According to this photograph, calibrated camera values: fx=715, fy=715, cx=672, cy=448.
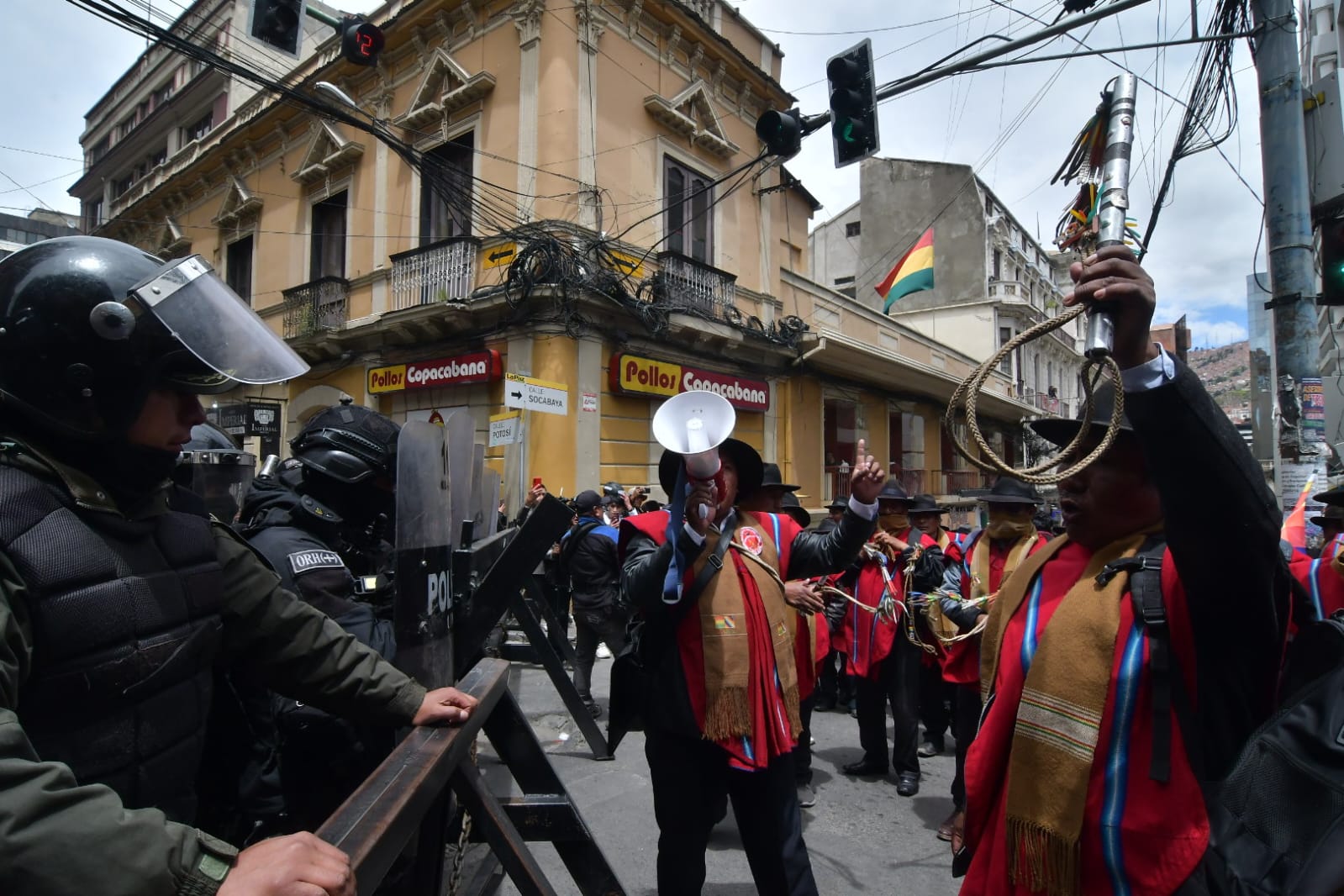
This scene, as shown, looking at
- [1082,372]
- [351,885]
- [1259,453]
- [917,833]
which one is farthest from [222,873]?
[1259,453]

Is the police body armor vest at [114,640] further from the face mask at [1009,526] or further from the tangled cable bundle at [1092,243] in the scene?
the face mask at [1009,526]

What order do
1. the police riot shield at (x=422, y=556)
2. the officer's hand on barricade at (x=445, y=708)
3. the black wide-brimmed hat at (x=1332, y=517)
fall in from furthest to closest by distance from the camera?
the black wide-brimmed hat at (x=1332, y=517) → the police riot shield at (x=422, y=556) → the officer's hand on barricade at (x=445, y=708)

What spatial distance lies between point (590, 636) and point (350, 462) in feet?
13.1

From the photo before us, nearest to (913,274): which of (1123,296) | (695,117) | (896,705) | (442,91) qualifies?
(695,117)

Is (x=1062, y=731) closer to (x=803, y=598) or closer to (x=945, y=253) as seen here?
(x=803, y=598)

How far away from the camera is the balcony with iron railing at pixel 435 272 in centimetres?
1130

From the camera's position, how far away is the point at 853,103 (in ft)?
22.4

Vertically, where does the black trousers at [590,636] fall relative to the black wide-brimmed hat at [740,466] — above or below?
below

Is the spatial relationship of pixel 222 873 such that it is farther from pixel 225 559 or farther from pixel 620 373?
pixel 620 373

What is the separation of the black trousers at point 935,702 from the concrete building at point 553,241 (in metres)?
5.79

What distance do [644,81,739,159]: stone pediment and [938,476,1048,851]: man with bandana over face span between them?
9.75 metres

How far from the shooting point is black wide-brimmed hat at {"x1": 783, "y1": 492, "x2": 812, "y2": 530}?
3986 mm

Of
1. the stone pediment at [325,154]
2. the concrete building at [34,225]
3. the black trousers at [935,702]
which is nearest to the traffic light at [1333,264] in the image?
the black trousers at [935,702]

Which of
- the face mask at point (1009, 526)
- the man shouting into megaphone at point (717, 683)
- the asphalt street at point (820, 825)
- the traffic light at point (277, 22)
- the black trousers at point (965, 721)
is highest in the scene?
the traffic light at point (277, 22)
